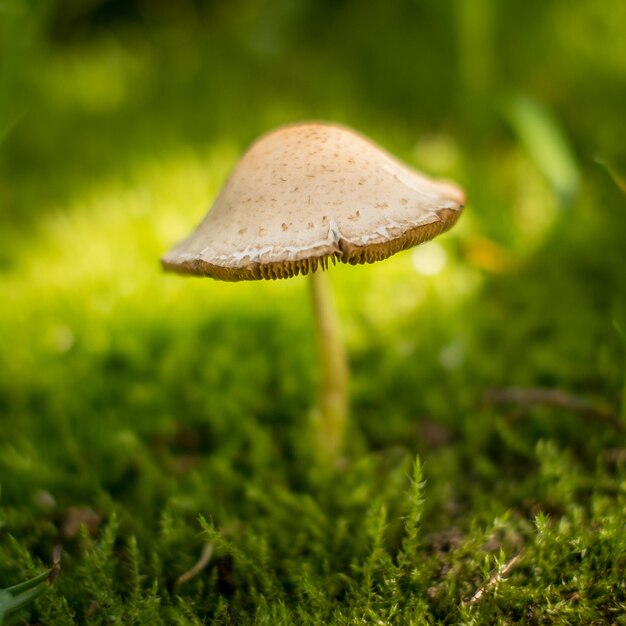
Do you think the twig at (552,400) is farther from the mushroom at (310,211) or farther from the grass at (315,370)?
the mushroom at (310,211)

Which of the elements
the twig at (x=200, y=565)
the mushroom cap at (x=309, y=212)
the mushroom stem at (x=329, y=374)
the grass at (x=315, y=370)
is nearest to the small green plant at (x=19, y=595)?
the grass at (x=315, y=370)

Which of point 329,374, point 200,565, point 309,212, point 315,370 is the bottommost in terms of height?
point 200,565

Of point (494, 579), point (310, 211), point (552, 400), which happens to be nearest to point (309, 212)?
point (310, 211)

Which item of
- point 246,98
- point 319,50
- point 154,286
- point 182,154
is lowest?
point 154,286

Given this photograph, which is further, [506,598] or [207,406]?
[207,406]

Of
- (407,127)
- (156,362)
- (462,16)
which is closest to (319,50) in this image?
(407,127)

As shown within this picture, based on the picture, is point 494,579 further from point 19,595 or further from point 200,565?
point 19,595

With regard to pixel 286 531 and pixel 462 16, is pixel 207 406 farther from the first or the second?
pixel 462 16
